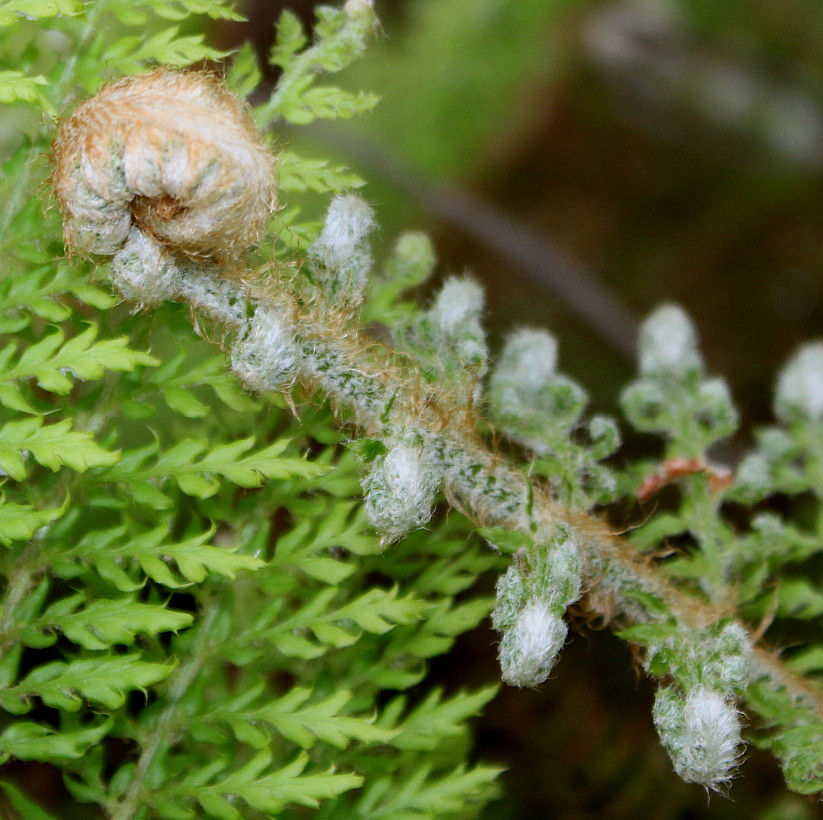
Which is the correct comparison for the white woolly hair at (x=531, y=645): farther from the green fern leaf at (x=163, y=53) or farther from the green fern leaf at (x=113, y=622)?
the green fern leaf at (x=163, y=53)

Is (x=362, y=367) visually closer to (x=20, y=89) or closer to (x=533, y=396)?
(x=533, y=396)

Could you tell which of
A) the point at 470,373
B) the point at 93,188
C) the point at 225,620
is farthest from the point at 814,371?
the point at 93,188

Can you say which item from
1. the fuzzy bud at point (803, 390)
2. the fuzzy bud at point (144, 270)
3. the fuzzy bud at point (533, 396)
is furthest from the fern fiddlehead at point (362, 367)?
the fuzzy bud at point (803, 390)

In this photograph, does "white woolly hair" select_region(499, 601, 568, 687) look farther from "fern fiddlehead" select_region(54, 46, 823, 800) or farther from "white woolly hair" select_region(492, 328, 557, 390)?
"white woolly hair" select_region(492, 328, 557, 390)

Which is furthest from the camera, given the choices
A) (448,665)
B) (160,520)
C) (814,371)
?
(448,665)

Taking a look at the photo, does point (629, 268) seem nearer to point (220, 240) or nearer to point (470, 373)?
point (470, 373)

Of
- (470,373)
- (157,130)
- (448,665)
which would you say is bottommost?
(448,665)

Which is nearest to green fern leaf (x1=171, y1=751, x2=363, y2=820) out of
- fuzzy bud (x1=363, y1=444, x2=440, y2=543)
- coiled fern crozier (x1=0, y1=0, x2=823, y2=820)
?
coiled fern crozier (x1=0, y1=0, x2=823, y2=820)

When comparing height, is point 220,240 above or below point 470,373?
above
